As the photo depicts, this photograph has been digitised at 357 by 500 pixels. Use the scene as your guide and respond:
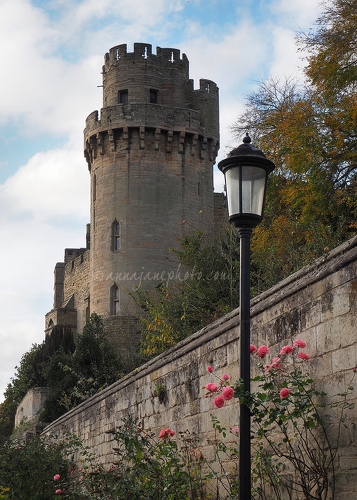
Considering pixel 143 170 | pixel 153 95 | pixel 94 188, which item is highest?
pixel 153 95

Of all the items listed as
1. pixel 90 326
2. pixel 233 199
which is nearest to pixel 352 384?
pixel 233 199

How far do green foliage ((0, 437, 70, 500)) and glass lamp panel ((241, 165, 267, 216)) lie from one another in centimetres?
763

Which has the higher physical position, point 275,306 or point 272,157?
point 272,157

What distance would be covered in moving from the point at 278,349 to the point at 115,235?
1201 inches

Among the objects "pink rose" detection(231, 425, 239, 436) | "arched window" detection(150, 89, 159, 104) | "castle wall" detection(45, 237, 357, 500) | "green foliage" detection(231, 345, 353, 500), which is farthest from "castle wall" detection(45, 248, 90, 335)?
"green foliage" detection(231, 345, 353, 500)

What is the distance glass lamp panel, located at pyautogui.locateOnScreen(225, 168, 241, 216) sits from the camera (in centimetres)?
652

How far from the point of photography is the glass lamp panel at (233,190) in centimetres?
652

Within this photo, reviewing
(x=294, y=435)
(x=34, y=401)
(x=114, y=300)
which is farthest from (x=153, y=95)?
(x=294, y=435)

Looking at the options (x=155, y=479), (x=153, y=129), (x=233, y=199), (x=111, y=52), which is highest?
(x=111, y=52)

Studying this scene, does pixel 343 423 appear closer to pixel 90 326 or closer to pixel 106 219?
pixel 90 326

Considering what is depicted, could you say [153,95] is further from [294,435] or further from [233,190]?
[294,435]

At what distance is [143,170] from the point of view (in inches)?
1480

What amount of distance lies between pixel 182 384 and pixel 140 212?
2729cm

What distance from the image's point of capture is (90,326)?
3338cm
